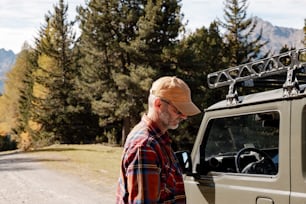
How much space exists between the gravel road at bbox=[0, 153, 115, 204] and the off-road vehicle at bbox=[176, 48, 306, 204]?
6.28 metres

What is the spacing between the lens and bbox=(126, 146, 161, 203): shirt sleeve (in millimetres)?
2621

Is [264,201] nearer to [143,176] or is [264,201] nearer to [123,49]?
[143,176]

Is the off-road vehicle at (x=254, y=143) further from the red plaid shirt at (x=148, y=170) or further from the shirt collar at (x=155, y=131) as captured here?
the shirt collar at (x=155, y=131)

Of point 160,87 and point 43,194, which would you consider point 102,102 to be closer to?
point 43,194

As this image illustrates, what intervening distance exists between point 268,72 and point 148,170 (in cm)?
150

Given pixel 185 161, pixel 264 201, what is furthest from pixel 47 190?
pixel 264 201


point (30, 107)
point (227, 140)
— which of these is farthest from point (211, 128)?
point (30, 107)

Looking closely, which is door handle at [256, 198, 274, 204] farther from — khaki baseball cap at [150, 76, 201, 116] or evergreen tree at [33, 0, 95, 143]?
evergreen tree at [33, 0, 95, 143]

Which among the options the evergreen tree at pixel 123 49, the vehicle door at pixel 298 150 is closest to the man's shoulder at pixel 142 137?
the vehicle door at pixel 298 150

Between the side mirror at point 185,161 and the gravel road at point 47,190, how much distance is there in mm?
6356

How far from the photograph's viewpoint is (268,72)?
3693 mm

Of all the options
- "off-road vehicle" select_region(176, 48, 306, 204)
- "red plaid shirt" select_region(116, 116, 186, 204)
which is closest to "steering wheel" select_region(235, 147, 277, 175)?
"off-road vehicle" select_region(176, 48, 306, 204)

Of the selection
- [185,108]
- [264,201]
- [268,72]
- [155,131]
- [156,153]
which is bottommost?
[264,201]

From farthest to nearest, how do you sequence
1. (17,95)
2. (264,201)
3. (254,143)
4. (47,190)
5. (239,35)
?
1. (17,95)
2. (239,35)
3. (47,190)
4. (254,143)
5. (264,201)
